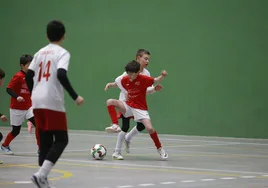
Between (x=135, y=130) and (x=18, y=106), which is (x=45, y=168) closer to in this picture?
(x=135, y=130)

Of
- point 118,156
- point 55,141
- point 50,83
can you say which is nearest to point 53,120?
point 55,141

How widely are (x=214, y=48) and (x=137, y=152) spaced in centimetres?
462

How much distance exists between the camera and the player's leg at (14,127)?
11.7 m

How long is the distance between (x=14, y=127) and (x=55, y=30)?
16.4ft

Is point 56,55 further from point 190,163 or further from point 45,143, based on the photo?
point 190,163

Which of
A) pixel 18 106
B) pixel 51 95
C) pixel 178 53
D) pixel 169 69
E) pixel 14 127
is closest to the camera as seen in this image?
pixel 51 95

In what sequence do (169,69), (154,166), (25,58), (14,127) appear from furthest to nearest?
(169,69)
(14,127)
(25,58)
(154,166)

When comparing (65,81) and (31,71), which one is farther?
(31,71)

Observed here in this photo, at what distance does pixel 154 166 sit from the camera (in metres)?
9.91

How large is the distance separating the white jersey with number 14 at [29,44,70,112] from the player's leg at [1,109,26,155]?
4802mm

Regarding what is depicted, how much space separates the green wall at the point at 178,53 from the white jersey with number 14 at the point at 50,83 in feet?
29.5

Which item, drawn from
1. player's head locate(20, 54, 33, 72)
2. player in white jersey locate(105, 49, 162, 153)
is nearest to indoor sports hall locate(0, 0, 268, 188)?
player in white jersey locate(105, 49, 162, 153)

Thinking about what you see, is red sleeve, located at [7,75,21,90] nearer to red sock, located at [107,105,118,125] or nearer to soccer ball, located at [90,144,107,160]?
red sock, located at [107,105,118,125]

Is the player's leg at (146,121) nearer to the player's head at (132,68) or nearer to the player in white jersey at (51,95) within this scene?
the player's head at (132,68)
